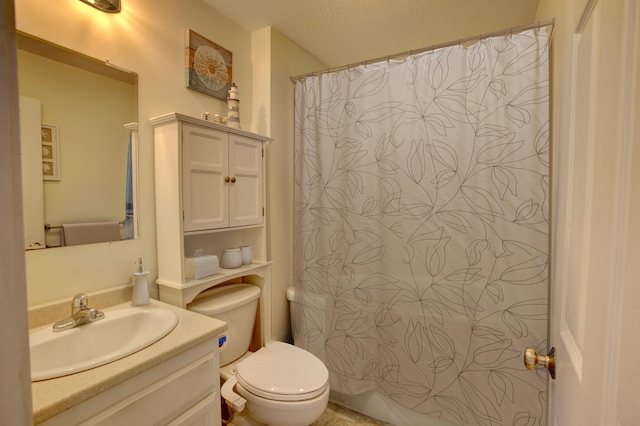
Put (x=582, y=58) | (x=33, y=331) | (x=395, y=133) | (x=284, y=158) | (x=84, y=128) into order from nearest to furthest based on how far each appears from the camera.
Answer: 1. (x=582, y=58)
2. (x=33, y=331)
3. (x=84, y=128)
4. (x=395, y=133)
5. (x=284, y=158)

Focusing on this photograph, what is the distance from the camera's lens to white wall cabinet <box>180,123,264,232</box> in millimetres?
1374

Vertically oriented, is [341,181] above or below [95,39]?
below

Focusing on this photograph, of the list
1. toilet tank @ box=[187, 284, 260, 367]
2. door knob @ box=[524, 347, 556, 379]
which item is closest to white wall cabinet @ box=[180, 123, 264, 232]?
toilet tank @ box=[187, 284, 260, 367]

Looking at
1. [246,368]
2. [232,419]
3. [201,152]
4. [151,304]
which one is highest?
[201,152]

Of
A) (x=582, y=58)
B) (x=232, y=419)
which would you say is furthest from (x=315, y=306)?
(x=582, y=58)

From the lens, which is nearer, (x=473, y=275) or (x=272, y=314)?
(x=473, y=275)

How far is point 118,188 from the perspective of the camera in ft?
4.29

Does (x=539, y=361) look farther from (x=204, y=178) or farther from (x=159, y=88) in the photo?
(x=159, y=88)

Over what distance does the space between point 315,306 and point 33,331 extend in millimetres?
1329

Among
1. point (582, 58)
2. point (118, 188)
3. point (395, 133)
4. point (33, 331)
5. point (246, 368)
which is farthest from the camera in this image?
point (395, 133)

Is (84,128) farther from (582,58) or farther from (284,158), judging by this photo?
(582,58)

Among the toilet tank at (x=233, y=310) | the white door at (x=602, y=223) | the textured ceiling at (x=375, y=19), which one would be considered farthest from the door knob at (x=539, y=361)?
the textured ceiling at (x=375, y=19)

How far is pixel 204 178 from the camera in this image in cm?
144

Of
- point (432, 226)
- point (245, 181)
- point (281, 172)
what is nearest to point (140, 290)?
point (245, 181)
